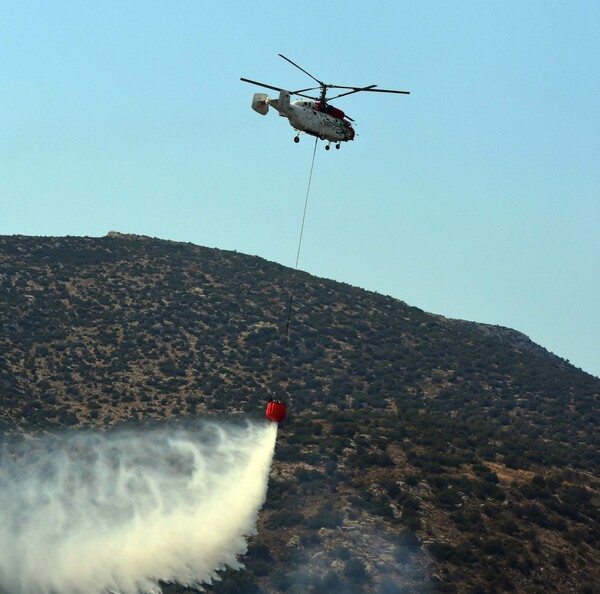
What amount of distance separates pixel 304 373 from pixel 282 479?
47.6 m

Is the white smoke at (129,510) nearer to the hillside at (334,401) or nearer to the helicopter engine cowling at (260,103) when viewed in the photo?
the hillside at (334,401)

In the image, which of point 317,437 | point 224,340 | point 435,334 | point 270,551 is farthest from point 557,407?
point 270,551

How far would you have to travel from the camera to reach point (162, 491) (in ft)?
251

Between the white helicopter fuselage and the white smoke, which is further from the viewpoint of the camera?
the white smoke

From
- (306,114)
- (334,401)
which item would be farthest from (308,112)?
(334,401)

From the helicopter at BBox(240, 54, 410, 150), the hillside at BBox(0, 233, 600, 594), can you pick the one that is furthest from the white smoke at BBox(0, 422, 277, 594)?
the helicopter at BBox(240, 54, 410, 150)

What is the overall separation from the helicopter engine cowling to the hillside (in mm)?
27695

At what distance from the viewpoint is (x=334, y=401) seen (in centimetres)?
12175

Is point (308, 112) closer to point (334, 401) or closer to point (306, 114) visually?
point (306, 114)

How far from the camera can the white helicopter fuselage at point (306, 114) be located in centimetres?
6391

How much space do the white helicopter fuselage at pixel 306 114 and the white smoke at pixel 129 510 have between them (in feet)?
82.4

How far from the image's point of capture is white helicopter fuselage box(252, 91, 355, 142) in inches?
2516

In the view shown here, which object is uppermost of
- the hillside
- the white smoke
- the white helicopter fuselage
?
the white helicopter fuselage

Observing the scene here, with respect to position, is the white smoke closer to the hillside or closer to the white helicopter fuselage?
the hillside
